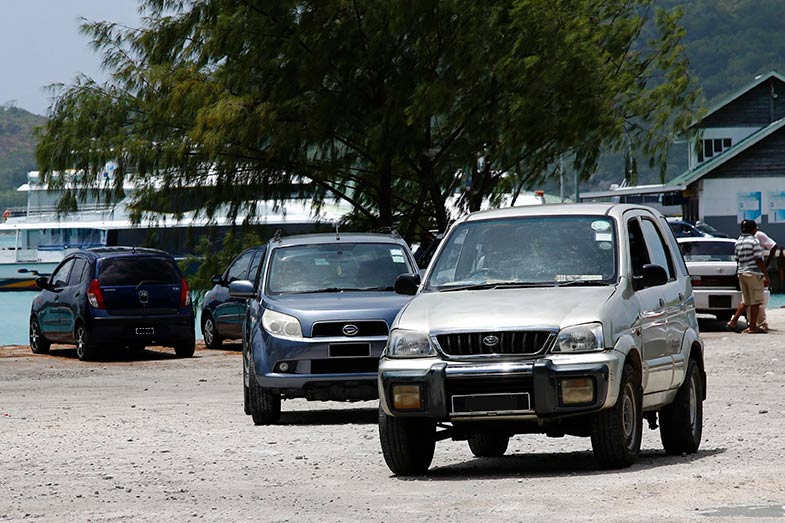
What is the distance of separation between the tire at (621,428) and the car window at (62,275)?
1852 centimetres

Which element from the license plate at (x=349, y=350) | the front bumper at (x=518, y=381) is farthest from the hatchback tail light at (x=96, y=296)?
the front bumper at (x=518, y=381)

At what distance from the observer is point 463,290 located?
428 inches

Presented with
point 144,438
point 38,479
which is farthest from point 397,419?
point 144,438

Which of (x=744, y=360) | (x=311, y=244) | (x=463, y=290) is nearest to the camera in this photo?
(x=463, y=290)

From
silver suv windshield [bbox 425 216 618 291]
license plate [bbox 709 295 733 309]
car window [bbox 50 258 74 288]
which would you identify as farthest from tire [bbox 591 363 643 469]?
license plate [bbox 709 295 733 309]

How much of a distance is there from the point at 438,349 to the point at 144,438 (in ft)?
15.1

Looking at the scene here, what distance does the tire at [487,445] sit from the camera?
12016mm

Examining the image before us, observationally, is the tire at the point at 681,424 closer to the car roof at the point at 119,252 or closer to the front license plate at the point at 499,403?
the front license plate at the point at 499,403

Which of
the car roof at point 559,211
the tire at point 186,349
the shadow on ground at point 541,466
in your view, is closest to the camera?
the shadow on ground at point 541,466

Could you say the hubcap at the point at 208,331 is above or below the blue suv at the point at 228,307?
below

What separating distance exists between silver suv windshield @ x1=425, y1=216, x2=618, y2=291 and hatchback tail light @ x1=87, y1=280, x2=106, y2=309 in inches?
616

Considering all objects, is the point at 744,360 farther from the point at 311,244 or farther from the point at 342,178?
the point at 342,178

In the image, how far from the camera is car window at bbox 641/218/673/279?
11.6 metres

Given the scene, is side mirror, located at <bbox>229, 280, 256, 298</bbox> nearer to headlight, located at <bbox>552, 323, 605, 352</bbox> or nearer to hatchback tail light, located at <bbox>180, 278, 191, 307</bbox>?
headlight, located at <bbox>552, 323, 605, 352</bbox>
